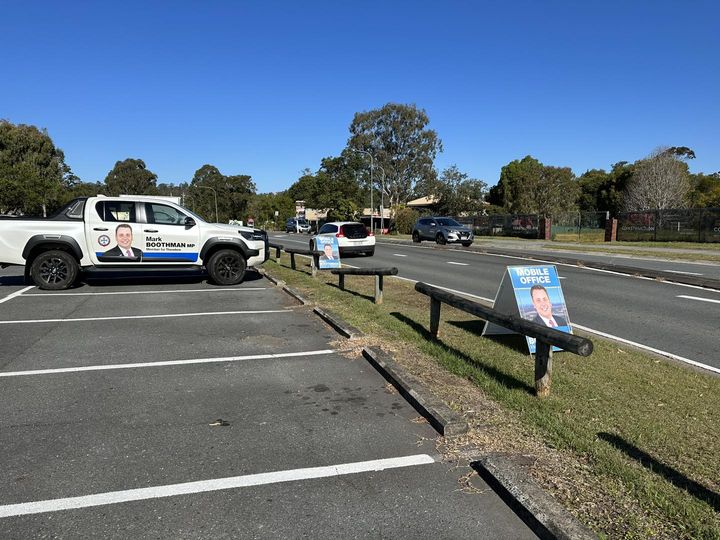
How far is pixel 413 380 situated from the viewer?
495cm

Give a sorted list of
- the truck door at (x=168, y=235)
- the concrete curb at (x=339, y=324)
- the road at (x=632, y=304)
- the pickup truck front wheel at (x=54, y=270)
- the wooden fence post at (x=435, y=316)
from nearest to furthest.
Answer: the wooden fence post at (x=435, y=316) < the concrete curb at (x=339, y=324) < the road at (x=632, y=304) < the pickup truck front wheel at (x=54, y=270) < the truck door at (x=168, y=235)

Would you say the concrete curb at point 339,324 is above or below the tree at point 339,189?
below

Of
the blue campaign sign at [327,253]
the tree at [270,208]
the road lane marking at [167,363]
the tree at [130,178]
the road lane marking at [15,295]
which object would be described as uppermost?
the tree at [130,178]

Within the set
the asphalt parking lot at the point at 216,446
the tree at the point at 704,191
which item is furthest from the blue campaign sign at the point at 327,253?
the tree at the point at 704,191

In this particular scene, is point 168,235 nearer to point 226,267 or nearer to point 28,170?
point 226,267

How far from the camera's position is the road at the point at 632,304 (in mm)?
7230

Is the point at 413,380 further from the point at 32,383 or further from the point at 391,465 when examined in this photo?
the point at 32,383

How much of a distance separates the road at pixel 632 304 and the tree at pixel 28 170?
152 ft

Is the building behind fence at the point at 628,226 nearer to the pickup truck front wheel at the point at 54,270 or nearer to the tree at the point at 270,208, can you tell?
the pickup truck front wheel at the point at 54,270

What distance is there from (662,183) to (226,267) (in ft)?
159

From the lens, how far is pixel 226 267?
12.2 metres

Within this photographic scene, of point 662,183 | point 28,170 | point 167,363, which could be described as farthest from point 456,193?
point 167,363

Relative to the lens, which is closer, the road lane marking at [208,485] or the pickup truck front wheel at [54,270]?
the road lane marking at [208,485]

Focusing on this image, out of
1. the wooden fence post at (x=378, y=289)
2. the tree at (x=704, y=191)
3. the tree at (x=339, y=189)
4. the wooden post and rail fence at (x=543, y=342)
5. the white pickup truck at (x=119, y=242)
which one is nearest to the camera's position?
the wooden post and rail fence at (x=543, y=342)
